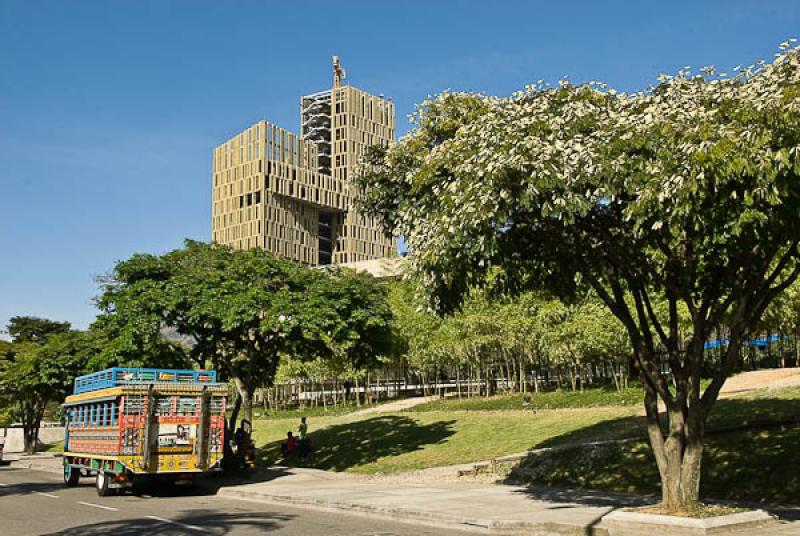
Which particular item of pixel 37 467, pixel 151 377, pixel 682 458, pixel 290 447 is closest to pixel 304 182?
pixel 37 467

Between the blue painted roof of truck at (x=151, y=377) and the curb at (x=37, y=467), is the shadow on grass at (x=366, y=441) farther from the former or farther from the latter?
the curb at (x=37, y=467)

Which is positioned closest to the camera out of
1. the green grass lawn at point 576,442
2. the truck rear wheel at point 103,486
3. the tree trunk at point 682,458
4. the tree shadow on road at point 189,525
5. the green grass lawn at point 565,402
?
the tree trunk at point 682,458

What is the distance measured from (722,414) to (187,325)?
62.8ft

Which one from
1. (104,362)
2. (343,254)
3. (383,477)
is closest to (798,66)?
(383,477)

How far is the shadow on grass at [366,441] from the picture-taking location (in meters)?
31.0

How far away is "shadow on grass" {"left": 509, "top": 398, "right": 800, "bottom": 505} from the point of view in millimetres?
16203

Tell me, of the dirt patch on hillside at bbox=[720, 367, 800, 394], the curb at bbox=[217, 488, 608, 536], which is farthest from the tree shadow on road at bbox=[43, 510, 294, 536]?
the dirt patch on hillside at bbox=[720, 367, 800, 394]

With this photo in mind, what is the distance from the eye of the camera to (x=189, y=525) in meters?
15.2

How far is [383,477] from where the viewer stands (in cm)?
2497

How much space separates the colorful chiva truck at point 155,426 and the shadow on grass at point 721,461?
8999 millimetres

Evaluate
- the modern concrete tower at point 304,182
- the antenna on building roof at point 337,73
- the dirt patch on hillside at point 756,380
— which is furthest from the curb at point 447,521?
the antenna on building roof at point 337,73

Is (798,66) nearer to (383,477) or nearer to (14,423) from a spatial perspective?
(383,477)

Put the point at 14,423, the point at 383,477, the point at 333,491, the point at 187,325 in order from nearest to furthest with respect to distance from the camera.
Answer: the point at 333,491, the point at 383,477, the point at 187,325, the point at 14,423

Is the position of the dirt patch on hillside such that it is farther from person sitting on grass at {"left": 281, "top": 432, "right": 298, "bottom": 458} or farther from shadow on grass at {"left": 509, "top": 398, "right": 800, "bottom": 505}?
person sitting on grass at {"left": 281, "top": 432, "right": 298, "bottom": 458}
